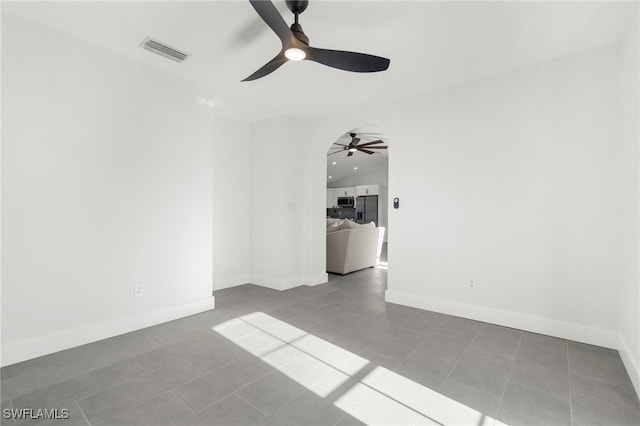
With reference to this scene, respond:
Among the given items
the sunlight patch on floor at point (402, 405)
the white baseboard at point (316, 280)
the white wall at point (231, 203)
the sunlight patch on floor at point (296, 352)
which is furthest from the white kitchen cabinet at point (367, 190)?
the sunlight patch on floor at point (402, 405)

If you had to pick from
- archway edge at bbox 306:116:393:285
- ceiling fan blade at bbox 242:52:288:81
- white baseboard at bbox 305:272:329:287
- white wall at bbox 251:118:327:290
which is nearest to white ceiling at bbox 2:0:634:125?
ceiling fan blade at bbox 242:52:288:81

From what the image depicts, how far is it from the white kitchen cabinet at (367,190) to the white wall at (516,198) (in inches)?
336

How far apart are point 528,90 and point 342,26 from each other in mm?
2016

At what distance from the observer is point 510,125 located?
3.08m

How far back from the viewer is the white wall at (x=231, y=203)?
15.1 ft

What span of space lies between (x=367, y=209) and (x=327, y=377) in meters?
10.8

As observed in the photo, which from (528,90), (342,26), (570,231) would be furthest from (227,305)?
(528,90)

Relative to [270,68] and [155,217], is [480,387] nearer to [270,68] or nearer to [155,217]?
[270,68]

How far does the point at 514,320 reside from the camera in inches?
119

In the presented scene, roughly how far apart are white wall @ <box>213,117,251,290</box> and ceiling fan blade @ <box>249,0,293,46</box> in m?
2.90

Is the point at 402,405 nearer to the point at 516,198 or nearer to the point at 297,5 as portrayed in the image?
the point at 516,198

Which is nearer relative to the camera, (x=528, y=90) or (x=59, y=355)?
(x=59, y=355)

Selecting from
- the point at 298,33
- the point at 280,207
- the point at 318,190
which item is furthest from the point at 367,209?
the point at 298,33

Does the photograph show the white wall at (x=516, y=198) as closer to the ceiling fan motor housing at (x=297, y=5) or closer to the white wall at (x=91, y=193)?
the ceiling fan motor housing at (x=297, y=5)
